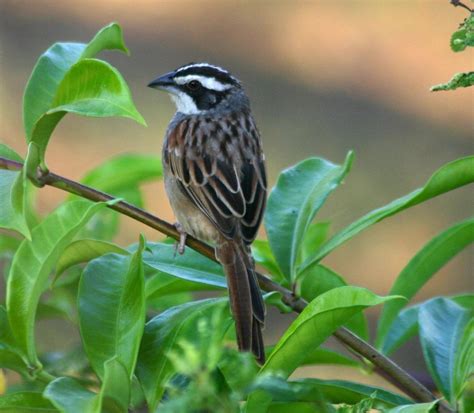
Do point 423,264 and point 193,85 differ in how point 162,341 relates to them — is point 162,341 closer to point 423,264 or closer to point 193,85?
point 423,264

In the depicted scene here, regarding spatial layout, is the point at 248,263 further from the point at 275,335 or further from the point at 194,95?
Answer: the point at 275,335

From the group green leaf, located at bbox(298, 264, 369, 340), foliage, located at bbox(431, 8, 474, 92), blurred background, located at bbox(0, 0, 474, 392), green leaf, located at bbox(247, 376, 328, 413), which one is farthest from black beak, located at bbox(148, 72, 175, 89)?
blurred background, located at bbox(0, 0, 474, 392)

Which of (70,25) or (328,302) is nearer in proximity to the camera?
(328,302)

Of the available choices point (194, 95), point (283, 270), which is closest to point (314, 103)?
point (194, 95)

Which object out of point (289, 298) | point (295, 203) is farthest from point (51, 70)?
point (289, 298)

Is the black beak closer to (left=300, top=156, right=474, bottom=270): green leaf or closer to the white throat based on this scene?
the white throat

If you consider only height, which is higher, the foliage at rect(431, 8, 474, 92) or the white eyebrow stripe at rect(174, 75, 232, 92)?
the foliage at rect(431, 8, 474, 92)

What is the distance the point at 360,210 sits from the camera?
10.7 metres

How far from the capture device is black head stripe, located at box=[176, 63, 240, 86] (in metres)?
4.74

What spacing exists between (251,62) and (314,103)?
4.30ft

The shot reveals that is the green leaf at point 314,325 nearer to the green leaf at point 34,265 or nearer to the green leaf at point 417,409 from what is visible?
the green leaf at point 417,409

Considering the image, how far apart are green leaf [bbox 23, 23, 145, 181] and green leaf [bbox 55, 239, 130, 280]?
9.5 inches

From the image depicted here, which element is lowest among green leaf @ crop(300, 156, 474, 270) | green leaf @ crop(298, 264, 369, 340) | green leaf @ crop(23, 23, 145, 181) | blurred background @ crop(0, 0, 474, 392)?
blurred background @ crop(0, 0, 474, 392)

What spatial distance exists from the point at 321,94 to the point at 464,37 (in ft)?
34.6
